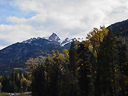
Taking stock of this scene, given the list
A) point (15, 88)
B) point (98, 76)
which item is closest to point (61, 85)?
point (98, 76)

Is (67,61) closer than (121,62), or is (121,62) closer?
(121,62)

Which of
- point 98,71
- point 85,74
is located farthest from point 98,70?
point 85,74

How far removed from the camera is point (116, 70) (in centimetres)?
3875

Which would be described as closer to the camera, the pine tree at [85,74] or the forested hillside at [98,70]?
the forested hillside at [98,70]

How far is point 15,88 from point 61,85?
84.4 m

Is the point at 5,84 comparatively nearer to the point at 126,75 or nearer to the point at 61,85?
→ the point at 61,85

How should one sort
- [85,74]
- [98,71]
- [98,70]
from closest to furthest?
[85,74]
[98,70]
[98,71]

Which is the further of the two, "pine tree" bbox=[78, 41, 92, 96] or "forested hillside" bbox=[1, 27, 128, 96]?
"pine tree" bbox=[78, 41, 92, 96]

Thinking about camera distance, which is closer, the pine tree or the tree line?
the tree line

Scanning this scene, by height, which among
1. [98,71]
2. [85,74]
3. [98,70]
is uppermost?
[98,70]


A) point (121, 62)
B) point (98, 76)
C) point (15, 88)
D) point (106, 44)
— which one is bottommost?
point (15, 88)

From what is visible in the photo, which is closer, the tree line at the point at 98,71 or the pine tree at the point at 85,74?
the tree line at the point at 98,71

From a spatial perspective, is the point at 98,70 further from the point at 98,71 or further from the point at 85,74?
the point at 85,74

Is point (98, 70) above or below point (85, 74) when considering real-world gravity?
above
